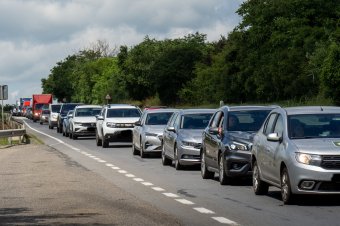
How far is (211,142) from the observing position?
21.5m

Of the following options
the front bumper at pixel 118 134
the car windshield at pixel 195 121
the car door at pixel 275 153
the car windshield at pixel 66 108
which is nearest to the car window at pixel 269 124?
the car door at pixel 275 153

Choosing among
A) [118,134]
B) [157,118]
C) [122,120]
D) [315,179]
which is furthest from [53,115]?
[315,179]

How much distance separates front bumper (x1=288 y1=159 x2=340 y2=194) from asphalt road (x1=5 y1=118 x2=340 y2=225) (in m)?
0.27

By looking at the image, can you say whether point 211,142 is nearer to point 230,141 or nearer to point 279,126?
point 230,141

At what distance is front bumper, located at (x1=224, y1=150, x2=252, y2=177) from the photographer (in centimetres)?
1977

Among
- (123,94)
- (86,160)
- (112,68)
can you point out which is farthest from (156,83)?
(86,160)

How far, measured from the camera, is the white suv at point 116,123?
40.2m

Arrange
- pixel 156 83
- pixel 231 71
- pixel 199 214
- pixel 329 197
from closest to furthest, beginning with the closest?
pixel 199 214
pixel 329 197
pixel 231 71
pixel 156 83

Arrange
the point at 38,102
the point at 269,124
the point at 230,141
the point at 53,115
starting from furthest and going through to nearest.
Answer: the point at 38,102 < the point at 53,115 < the point at 230,141 < the point at 269,124

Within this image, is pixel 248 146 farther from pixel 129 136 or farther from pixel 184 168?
pixel 129 136

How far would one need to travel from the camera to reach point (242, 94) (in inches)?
3935

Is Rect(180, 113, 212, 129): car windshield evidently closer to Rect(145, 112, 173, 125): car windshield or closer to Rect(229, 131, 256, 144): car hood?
Rect(229, 131, 256, 144): car hood

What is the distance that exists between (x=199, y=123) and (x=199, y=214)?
11858mm

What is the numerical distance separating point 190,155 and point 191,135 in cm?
52
